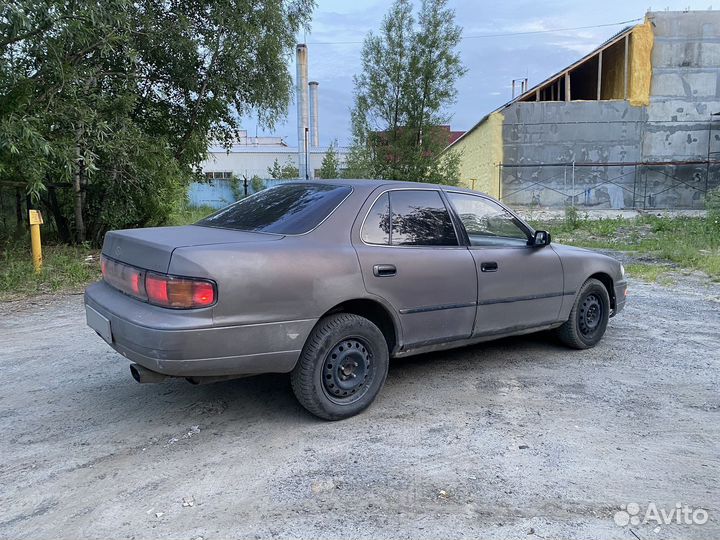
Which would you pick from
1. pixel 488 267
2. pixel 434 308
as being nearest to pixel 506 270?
pixel 488 267

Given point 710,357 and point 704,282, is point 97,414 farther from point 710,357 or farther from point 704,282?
point 704,282

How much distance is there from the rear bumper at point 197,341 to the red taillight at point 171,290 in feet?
0.16

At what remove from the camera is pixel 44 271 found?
28.5ft

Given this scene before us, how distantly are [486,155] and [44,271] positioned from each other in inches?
874

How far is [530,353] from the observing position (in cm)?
530

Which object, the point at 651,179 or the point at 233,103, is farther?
the point at 651,179

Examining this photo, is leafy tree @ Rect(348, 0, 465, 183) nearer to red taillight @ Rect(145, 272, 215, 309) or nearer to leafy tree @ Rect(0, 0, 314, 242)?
leafy tree @ Rect(0, 0, 314, 242)

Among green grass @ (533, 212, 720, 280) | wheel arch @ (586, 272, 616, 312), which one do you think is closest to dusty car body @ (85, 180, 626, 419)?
wheel arch @ (586, 272, 616, 312)

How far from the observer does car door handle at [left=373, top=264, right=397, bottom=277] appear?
12.3 feet

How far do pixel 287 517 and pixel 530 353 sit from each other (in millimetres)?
3327

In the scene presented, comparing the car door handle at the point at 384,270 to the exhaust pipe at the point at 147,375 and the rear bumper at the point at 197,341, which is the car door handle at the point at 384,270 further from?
the exhaust pipe at the point at 147,375

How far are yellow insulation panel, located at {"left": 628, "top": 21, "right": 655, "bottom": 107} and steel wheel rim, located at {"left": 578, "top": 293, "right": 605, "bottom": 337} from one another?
23.5 metres

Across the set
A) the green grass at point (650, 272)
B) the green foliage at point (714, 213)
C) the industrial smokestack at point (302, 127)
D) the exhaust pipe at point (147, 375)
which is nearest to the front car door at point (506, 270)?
the exhaust pipe at point (147, 375)

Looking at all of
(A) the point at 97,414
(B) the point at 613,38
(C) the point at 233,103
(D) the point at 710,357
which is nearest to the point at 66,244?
(C) the point at 233,103
